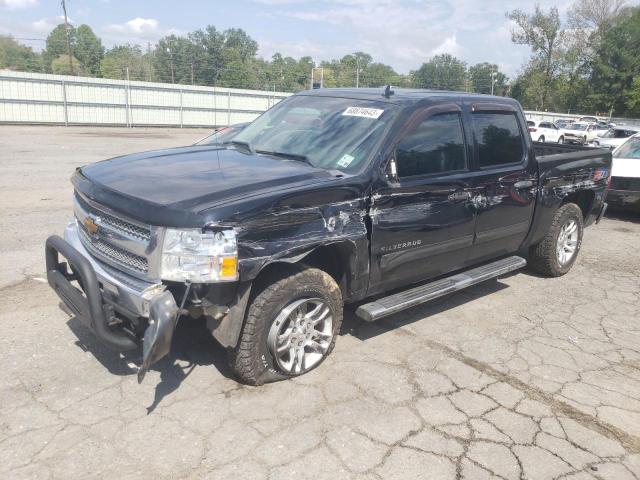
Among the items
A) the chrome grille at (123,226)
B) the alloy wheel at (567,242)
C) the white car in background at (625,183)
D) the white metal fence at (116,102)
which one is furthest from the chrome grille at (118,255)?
the white metal fence at (116,102)

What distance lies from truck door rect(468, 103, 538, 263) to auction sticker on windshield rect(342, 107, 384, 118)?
1016 millimetres

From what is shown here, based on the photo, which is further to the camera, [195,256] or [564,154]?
[564,154]

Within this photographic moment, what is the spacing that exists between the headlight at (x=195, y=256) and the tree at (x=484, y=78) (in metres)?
88.4

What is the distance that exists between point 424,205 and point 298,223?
1245mm

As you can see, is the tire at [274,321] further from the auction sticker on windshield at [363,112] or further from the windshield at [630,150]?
the windshield at [630,150]

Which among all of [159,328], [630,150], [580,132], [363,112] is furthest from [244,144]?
[580,132]

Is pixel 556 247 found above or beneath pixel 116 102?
beneath

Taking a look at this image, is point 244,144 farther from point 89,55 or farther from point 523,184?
point 89,55

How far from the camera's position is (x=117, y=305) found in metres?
3.24

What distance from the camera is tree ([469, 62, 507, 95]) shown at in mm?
86250

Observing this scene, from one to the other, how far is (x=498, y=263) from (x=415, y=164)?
1.69 metres

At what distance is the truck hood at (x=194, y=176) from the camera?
3.19 metres

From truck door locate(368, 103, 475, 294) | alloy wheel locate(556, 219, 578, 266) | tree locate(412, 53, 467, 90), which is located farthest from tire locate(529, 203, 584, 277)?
tree locate(412, 53, 467, 90)

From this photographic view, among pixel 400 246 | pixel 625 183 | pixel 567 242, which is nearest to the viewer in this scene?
pixel 400 246
